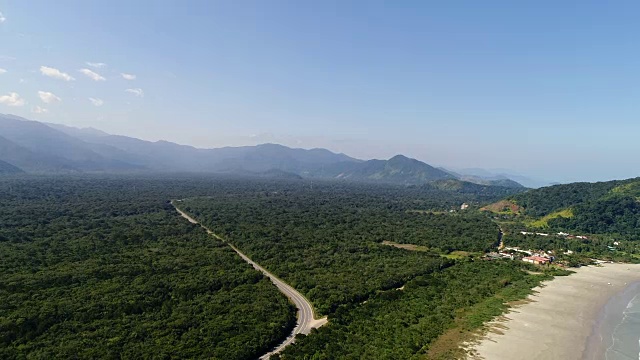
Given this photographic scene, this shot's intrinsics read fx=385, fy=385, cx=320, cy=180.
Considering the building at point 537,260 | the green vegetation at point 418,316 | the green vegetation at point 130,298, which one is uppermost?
the building at point 537,260

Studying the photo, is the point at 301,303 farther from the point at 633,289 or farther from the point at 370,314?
the point at 633,289

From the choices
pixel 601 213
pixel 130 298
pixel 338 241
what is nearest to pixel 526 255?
pixel 338 241

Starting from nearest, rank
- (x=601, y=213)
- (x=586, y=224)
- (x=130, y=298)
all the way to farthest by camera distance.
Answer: (x=130, y=298) < (x=586, y=224) < (x=601, y=213)

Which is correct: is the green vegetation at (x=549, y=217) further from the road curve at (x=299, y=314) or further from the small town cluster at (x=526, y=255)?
the road curve at (x=299, y=314)

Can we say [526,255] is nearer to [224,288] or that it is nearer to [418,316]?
[418,316]

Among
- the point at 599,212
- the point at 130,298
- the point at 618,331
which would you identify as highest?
the point at 599,212

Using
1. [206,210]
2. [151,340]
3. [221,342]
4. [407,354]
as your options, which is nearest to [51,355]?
[151,340]

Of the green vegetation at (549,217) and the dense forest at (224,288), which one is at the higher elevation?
the green vegetation at (549,217)

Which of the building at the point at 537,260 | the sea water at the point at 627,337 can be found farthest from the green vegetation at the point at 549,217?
the sea water at the point at 627,337
